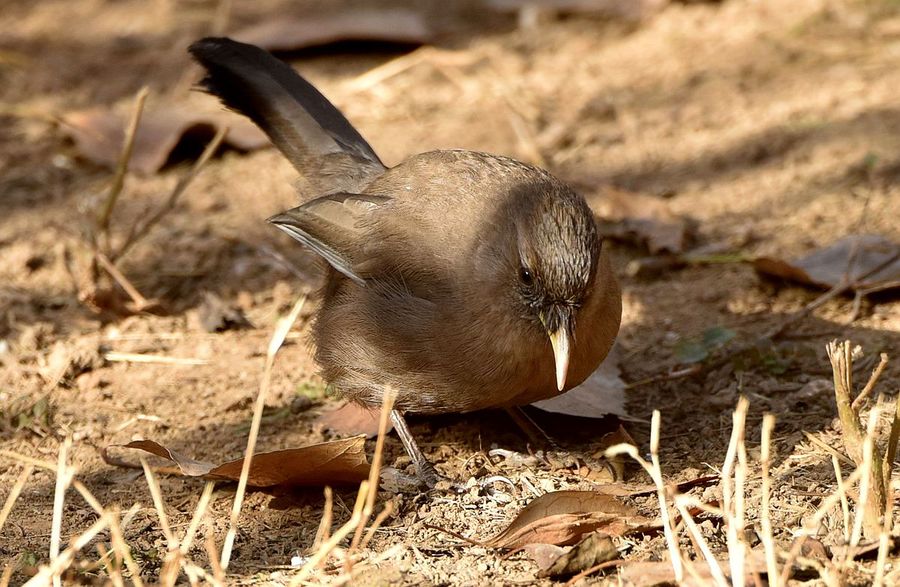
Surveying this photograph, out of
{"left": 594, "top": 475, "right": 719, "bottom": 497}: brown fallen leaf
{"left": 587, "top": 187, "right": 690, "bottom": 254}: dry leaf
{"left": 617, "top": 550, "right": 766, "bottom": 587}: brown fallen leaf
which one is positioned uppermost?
{"left": 587, "top": 187, "right": 690, "bottom": 254}: dry leaf

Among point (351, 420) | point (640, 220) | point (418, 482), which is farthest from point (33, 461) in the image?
point (640, 220)

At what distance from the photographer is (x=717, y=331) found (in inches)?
193

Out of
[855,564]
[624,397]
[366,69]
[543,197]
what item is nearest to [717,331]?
[624,397]

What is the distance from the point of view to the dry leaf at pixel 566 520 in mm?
3477

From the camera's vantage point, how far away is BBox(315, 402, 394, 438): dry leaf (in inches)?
175

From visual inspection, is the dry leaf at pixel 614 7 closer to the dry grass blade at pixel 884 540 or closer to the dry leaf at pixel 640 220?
the dry leaf at pixel 640 220

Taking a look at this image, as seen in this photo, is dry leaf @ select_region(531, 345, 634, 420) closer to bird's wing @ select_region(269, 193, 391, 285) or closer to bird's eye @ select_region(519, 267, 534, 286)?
bird's eye @ select_region(519, 267, 534, 286)

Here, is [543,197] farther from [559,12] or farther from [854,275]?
[559,12]

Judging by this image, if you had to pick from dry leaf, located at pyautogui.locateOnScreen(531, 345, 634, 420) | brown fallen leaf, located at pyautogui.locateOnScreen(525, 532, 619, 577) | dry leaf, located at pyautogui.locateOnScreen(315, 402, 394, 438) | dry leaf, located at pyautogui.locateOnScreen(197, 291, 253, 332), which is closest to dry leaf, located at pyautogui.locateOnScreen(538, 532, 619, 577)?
brown fallen leaf, located at pyautogui.locateOnScreen(525, 532, 619, 577)

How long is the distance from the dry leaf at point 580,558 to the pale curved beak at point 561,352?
63 centimetres

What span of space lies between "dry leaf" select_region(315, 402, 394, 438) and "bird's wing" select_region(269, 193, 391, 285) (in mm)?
506

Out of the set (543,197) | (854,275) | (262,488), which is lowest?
(262,488)

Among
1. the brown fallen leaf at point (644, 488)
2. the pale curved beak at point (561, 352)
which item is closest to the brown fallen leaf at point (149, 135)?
the pale curved beak at point (561, 352)

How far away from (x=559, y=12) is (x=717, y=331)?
4.19 meters
